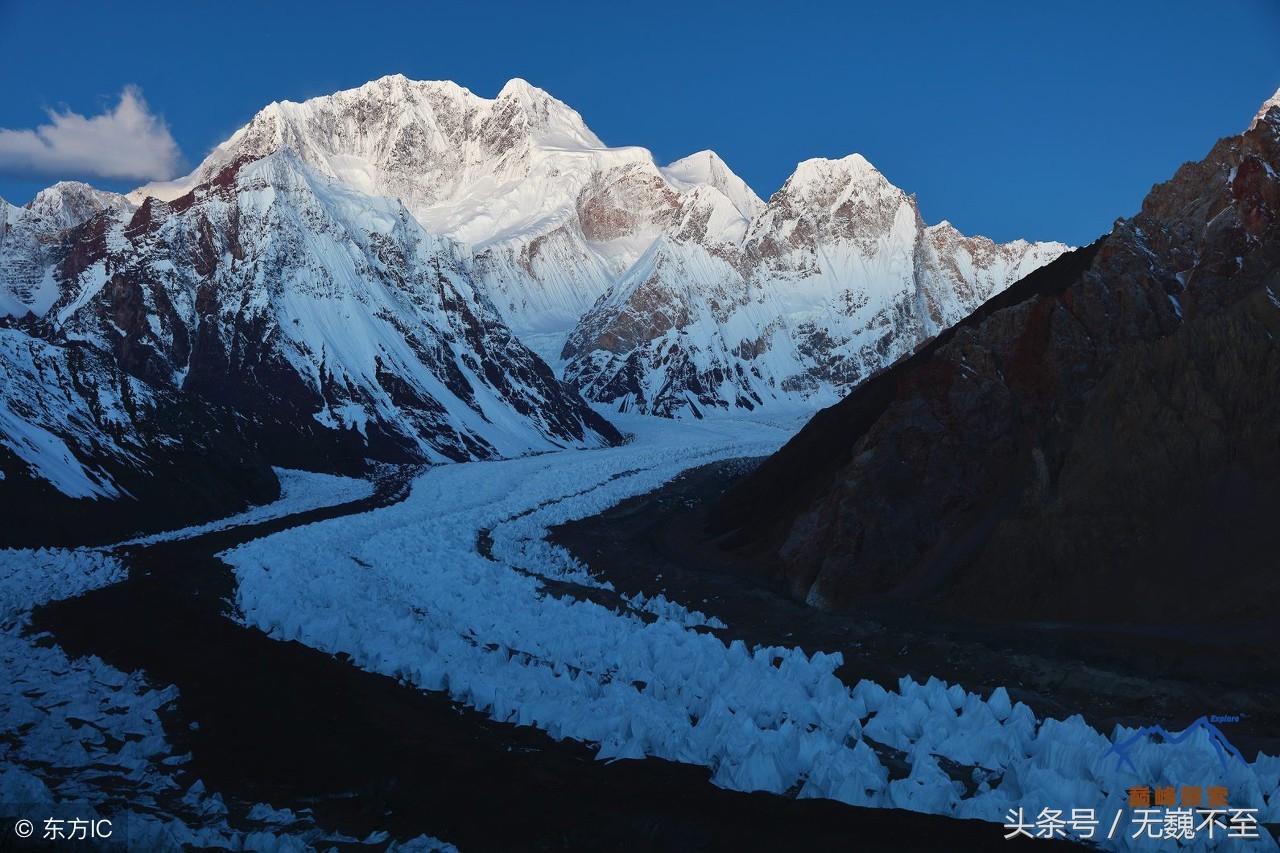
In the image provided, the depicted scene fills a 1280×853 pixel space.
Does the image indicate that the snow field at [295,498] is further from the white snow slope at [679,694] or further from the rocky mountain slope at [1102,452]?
the rocky mountain slope at [1102,452]

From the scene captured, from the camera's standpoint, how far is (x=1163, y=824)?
569 inches

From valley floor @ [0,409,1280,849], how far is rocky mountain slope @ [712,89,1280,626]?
4.38 meters

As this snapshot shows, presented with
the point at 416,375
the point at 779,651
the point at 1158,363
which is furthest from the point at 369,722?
the point at 416,375

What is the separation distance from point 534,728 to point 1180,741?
11440 mm

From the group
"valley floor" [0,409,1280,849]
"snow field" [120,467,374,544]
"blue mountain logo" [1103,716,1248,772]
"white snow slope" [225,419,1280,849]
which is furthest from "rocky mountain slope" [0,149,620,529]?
"blue mountain logo" [1103,716,1248,772]

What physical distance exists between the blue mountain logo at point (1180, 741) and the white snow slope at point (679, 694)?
0.16 m

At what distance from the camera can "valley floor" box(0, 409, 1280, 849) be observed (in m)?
15.5

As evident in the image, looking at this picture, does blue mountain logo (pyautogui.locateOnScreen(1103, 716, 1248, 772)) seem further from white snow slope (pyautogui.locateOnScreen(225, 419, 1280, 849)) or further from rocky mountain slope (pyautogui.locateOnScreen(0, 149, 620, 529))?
rocky mountain slope (pyautogui.locateOnScreen(0, 149, 620, 529))

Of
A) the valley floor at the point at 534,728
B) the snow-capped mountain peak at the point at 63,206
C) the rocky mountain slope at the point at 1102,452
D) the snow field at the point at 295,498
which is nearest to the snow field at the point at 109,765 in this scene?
the valley floor at the point at 534,728

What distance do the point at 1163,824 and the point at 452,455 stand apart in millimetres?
107922

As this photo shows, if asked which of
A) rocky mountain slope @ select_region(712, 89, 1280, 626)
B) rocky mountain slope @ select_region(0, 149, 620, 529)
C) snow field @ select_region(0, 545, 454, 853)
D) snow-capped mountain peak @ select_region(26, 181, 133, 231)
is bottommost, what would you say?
snow field @ select_region(0, 545, 454, 853)

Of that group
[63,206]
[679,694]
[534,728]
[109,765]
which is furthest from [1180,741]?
[63,206]

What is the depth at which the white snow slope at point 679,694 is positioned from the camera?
1611 cm

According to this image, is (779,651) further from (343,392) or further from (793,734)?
(343,392)
